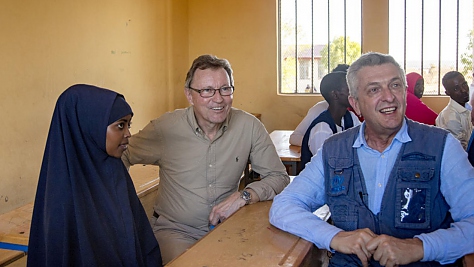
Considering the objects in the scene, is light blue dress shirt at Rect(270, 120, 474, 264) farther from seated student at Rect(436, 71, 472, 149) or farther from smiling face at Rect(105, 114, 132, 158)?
seated student at Rect(436, 71, 472, 149)

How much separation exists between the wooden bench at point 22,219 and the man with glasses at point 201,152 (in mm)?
676

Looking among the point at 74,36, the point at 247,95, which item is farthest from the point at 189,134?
the point at 247,95

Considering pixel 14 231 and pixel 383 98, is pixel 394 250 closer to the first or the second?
pixel 383 98

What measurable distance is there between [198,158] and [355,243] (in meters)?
1.16

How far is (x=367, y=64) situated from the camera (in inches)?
81.0

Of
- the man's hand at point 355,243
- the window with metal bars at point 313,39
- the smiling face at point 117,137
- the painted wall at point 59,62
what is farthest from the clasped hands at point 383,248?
the window with metal bars at point 313,39

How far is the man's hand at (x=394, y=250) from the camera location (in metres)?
1.71

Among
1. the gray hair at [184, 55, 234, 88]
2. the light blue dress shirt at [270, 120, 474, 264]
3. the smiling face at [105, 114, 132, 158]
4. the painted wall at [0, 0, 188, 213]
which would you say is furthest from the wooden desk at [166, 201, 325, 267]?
the painted wall at [0, 0, 188, 213]

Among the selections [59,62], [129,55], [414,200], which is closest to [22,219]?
[59,62]

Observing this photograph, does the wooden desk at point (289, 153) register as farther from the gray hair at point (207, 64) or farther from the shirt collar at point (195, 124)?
the gray hair at point (207, 64)

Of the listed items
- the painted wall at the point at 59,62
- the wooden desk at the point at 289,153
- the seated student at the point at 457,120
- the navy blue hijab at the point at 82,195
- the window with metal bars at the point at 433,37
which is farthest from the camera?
the window with metal bars at the point at 433,37

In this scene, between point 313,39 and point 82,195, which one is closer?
point 82,195

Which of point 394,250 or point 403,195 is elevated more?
point 403,195

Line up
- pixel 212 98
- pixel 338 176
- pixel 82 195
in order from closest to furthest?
pixel 82 195
pixel 338 176
pixel 212 98
